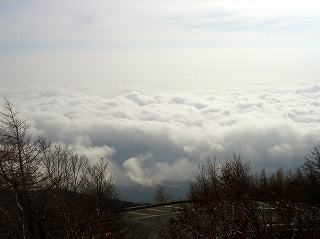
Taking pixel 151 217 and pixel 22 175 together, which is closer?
pixel 22 175

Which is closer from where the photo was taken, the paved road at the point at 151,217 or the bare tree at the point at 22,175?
the bare tree at the point at 22,175

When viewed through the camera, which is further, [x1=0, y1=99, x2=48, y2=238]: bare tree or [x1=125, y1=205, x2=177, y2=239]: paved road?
[x1=125, y1=205, x2=177, y2=239]: paved road

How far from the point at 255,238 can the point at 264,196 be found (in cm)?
305

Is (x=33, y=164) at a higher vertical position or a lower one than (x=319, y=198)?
higher

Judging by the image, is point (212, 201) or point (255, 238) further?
point (212, 201)

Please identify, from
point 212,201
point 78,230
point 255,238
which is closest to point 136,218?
point 212,201

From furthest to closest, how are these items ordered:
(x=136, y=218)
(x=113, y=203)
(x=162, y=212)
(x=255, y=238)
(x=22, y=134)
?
1. (x=162, y=212)
2. (x=136, y=218)
3. (x=113, y=203)
4. (x=22, y=134)
5. (x=255, y=238)

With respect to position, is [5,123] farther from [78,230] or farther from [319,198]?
[319,198]

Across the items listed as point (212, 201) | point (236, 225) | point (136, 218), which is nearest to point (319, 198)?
point (136, 218)

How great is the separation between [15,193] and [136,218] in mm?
15405

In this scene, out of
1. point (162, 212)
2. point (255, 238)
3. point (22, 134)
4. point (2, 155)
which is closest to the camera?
point (255, 238)

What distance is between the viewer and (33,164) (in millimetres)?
14148

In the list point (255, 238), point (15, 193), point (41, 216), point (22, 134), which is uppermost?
point (22, 134)

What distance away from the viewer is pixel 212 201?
1505 centimetres
